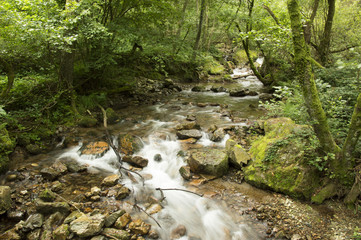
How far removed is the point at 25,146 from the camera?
21.4 feet

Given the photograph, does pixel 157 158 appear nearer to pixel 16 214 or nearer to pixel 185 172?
pixel 185 172

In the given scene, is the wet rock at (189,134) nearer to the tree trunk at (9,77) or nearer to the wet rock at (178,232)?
the wet rock at (178,232)

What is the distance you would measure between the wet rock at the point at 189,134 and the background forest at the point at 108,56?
9.01ft

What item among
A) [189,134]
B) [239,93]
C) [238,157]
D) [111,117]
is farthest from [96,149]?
[239,93]

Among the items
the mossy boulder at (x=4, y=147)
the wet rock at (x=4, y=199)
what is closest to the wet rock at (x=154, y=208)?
the wet rock at (x=4, y=199)

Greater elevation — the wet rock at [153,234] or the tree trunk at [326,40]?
the tree trunk at [326,40]

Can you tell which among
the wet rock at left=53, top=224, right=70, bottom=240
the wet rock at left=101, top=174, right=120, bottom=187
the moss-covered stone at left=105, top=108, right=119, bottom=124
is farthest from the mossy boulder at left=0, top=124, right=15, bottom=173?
the moss-covered stone at left=105, top=108, right=119, bottom=124

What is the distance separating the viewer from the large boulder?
5.80m

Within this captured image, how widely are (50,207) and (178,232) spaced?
2.74 metres

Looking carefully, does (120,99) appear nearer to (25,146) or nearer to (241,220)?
(25,146)

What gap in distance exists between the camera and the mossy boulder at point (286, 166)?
4.75 m

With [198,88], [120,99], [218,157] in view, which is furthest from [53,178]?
[198,88]

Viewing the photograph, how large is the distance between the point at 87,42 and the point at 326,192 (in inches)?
427

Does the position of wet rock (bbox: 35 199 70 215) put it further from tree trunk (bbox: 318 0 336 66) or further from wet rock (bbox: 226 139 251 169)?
tree trunk (bbox: 318 0 336 66)
